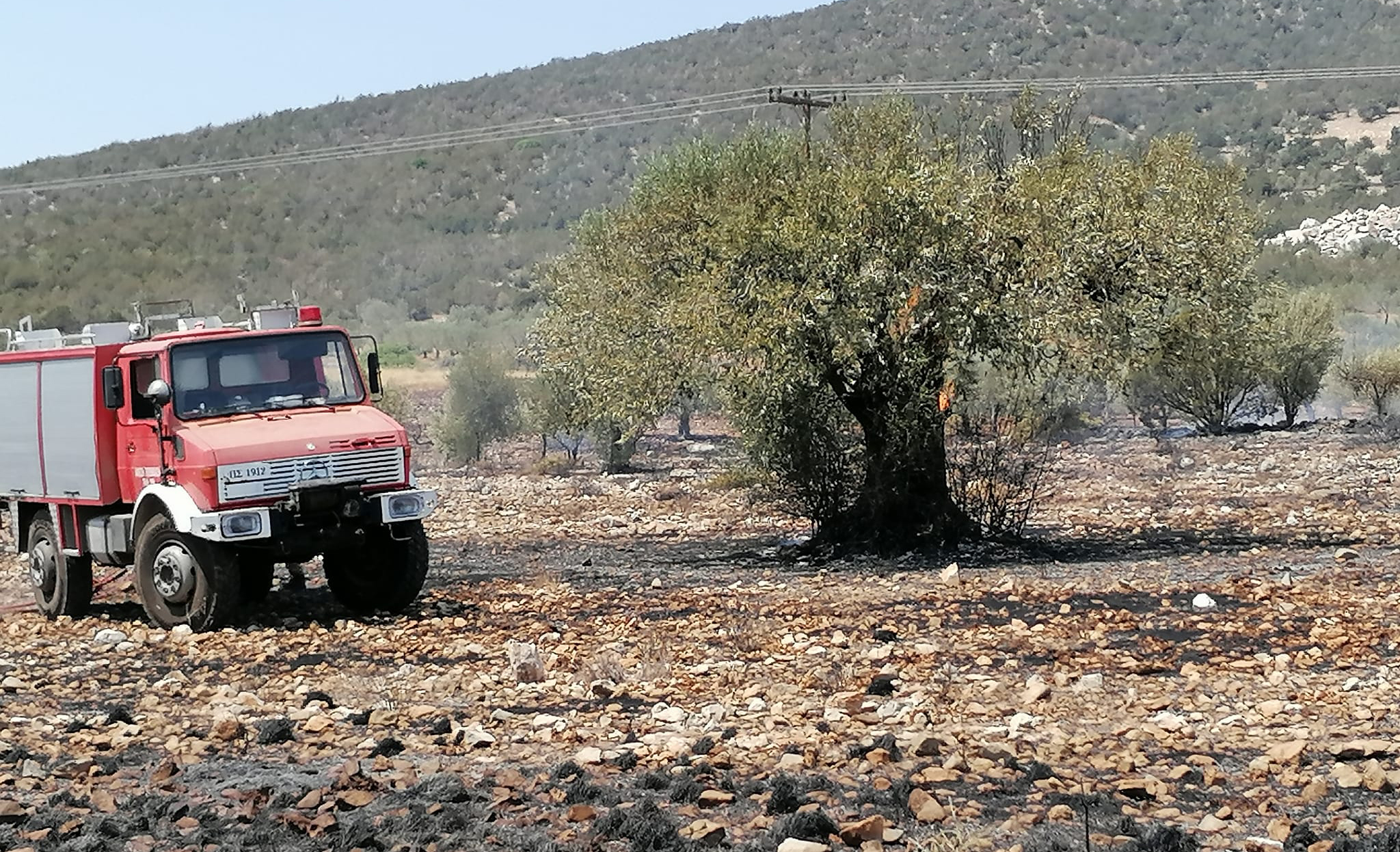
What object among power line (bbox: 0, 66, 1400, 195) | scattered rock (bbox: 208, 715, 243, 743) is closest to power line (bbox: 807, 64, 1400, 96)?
power line (bbox: 0, 66, 1400, 195)

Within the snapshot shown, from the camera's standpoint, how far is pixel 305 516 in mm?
13852

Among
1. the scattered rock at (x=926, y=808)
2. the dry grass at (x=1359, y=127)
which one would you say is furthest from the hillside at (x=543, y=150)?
the scattered rock at (x=926, y=808)

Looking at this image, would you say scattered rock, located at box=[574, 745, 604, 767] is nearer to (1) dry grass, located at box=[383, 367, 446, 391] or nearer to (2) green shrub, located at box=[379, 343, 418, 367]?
(1) dry grass, located at box=[383, 367, 446, 391]

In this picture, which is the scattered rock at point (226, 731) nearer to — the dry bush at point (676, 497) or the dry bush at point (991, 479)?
the dry bush at point (991, 479)

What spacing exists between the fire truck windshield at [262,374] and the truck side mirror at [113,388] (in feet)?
1.48

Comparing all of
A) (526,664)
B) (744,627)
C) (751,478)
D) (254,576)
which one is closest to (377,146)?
(751,478)

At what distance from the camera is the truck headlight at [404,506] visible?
1407cm

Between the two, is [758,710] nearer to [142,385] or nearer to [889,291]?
[142,385]

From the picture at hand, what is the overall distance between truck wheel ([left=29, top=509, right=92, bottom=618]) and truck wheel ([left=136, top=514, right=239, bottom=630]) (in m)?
1.65

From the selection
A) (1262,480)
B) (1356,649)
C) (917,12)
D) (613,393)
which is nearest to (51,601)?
(613,393)

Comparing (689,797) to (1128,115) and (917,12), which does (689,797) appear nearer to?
(1128,115)

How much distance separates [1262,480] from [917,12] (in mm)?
70401

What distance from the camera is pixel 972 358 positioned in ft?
59.3

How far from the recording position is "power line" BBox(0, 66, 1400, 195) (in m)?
78.1
